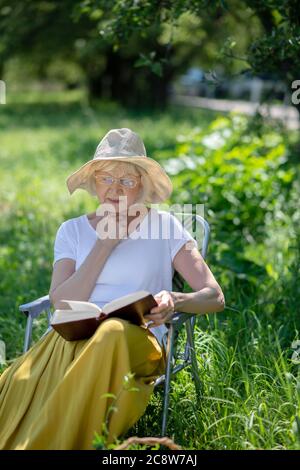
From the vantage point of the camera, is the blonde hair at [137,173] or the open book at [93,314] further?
the blonde hair at [137,173]

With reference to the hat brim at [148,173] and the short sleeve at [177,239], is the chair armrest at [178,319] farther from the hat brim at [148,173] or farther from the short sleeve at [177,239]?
the hat brim at [148,173]

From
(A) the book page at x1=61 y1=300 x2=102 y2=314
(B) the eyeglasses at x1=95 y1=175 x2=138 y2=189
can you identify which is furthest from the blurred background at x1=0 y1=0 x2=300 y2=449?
(B) the eyeglasses at x1=95 y1=175 x2=138 y2=189

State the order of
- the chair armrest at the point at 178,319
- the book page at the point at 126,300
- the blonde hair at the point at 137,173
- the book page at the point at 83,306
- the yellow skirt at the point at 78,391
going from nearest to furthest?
the yellow skirt at the point at 78,391
the book page at the point at 126,300
the book page at the point at 83,306
the chair armrest at the point at 178,319
the blonde hair at the point at 137,173

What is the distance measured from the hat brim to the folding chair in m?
0.39

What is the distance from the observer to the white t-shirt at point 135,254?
362cm

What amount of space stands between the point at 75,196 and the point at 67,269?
18.1 feet

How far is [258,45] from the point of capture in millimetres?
4746

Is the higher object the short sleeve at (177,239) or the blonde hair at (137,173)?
the blonde hair at (137,173)

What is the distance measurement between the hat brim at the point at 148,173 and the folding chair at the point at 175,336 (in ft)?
1.28

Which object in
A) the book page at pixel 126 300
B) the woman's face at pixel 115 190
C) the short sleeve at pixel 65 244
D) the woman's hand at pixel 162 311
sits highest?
the woman's face at pixel 115 190

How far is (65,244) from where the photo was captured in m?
3.71

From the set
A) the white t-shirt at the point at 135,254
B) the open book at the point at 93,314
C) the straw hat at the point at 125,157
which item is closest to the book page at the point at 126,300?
the open book at the point at 93,314

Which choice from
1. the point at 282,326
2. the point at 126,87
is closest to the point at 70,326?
the point at 282,326

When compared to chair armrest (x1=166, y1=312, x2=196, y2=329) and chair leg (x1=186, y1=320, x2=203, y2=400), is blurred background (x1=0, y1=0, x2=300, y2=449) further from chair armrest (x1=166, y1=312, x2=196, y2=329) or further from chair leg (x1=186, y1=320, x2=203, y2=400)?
chair armrest (x1=166, y1=312, x2=196, y2=329)
